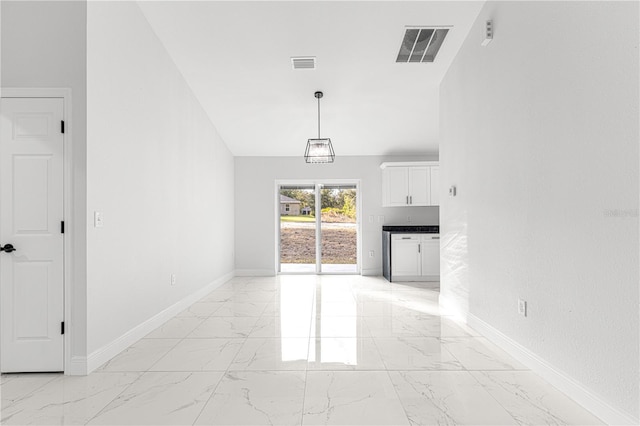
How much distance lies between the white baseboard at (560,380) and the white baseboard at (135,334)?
3057mm

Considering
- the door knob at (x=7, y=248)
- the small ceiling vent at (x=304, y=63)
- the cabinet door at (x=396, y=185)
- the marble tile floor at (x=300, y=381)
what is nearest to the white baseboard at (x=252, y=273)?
the cabinet door at (x=396, y=185)

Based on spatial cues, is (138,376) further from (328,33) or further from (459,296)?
(328,33)

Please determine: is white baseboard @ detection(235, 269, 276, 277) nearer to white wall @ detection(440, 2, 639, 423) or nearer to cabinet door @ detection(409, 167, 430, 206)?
cabinet door @ detection(409, 167, 430, 206)

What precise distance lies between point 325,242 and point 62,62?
17.7ft

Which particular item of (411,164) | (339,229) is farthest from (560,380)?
(339,229)

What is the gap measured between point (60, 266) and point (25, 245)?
28cm

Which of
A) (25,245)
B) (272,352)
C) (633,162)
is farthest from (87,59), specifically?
(633,162)

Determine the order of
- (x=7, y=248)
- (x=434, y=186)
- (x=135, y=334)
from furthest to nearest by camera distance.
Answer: (x=434, y=186) < (x=135, y=334) < (x=7, y=248)

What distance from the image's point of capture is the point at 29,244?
2498 mm

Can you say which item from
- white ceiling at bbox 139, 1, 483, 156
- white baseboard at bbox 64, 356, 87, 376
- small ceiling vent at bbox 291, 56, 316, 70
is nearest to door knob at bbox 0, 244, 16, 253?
white baseboard at bbox 64, 356, 87, 376

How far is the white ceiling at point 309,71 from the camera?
3408mm

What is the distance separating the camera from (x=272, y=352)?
284 centimetres

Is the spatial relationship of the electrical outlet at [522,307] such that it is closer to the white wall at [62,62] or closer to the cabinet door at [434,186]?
the white wall at [62,62]

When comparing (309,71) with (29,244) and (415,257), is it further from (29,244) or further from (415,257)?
(415,257)
